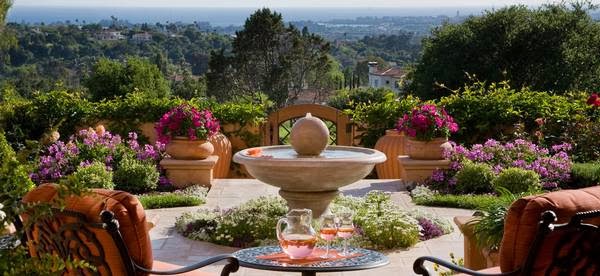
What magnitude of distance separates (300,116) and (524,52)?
14.6 metres

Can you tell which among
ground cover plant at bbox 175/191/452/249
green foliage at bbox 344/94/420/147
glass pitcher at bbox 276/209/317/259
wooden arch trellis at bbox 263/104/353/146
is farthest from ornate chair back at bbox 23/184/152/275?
wooden arch trellis at bbox 263/104/353/146

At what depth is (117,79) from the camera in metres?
31.2

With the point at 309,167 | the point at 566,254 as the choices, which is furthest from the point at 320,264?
the point at 309,167

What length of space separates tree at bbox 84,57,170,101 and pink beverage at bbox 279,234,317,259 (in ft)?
82.9

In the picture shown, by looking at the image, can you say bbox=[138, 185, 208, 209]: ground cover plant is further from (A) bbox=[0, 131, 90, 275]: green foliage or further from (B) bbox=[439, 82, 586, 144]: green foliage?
(A) bbox=[0, 131, 90, 275]: green foliage

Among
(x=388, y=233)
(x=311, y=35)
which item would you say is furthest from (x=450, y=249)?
A: (x=311, y=35)

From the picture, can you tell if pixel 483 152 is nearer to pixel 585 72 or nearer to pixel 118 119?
pixel 118 119

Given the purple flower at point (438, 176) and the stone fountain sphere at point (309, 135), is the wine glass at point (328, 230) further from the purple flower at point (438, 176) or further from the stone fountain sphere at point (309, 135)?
the purple flower at point (438, 176)

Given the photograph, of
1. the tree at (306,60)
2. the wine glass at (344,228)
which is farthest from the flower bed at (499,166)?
the tree at (306,60)

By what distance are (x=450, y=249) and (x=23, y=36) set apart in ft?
210

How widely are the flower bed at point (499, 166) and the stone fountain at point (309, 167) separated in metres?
2.73

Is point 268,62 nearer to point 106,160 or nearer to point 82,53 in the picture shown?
point 82,53

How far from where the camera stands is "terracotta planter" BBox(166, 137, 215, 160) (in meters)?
11.3

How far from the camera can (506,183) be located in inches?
400
